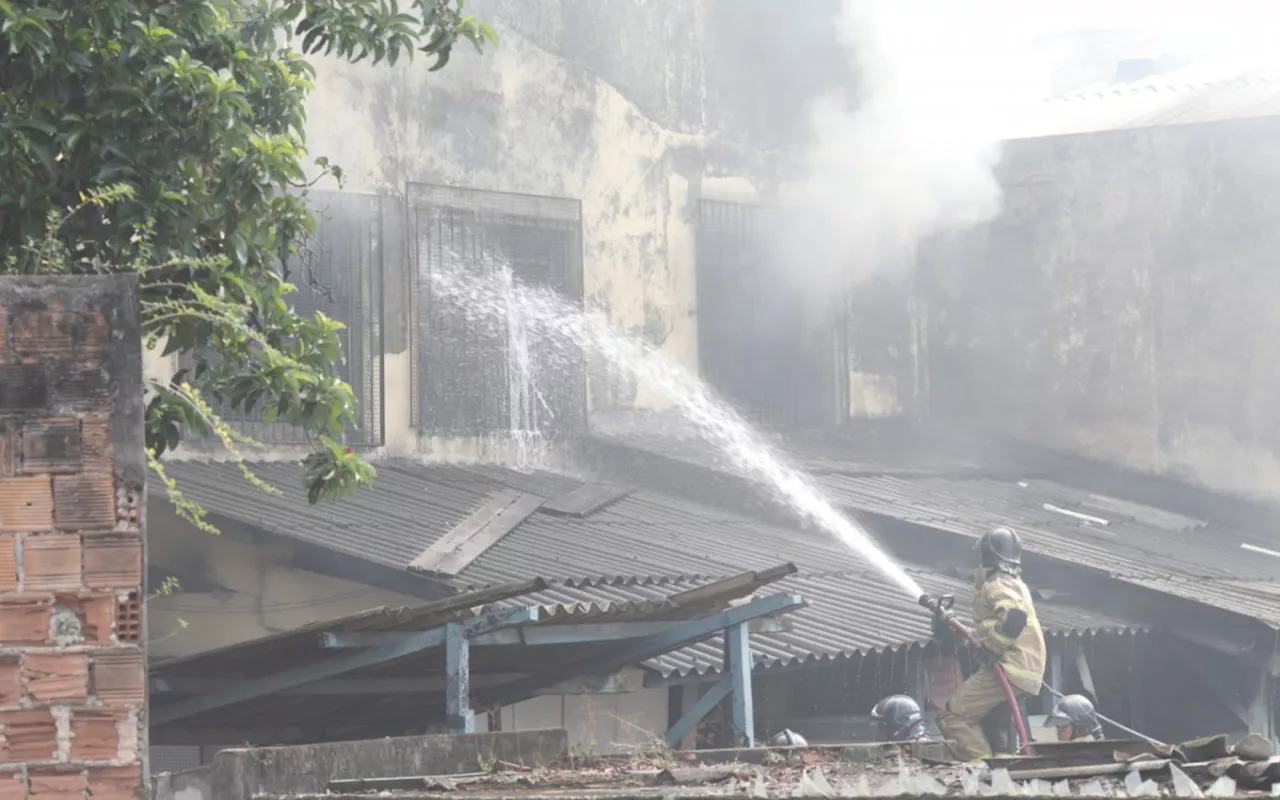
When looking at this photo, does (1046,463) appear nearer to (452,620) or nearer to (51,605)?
(452,620)

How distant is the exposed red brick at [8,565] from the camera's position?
13.6 ft

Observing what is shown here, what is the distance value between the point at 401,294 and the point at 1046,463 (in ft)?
23.9

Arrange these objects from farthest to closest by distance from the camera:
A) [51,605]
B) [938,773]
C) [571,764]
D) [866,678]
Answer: [866,678]
[571,764]
[938,773]
[51,605]

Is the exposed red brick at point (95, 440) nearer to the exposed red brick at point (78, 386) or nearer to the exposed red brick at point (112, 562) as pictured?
the exposed red brick at point (78, 386)

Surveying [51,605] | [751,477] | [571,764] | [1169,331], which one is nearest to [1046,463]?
[1169,331]

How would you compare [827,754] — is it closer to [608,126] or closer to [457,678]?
[457,678]

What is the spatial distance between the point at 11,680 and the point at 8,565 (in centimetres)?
26

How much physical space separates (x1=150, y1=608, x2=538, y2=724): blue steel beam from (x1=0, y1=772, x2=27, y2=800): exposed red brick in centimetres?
362

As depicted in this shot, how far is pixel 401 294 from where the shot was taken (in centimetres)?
1362

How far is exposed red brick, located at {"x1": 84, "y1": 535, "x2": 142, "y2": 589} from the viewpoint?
13.8ft

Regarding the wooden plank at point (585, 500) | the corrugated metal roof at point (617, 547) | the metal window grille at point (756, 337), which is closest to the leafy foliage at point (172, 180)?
the corrugated metal roof at point (617, 547)

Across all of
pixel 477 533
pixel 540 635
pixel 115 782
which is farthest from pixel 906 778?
pixel 477 533

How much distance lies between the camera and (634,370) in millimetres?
15430

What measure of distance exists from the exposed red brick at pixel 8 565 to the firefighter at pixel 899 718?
6.41 meters
